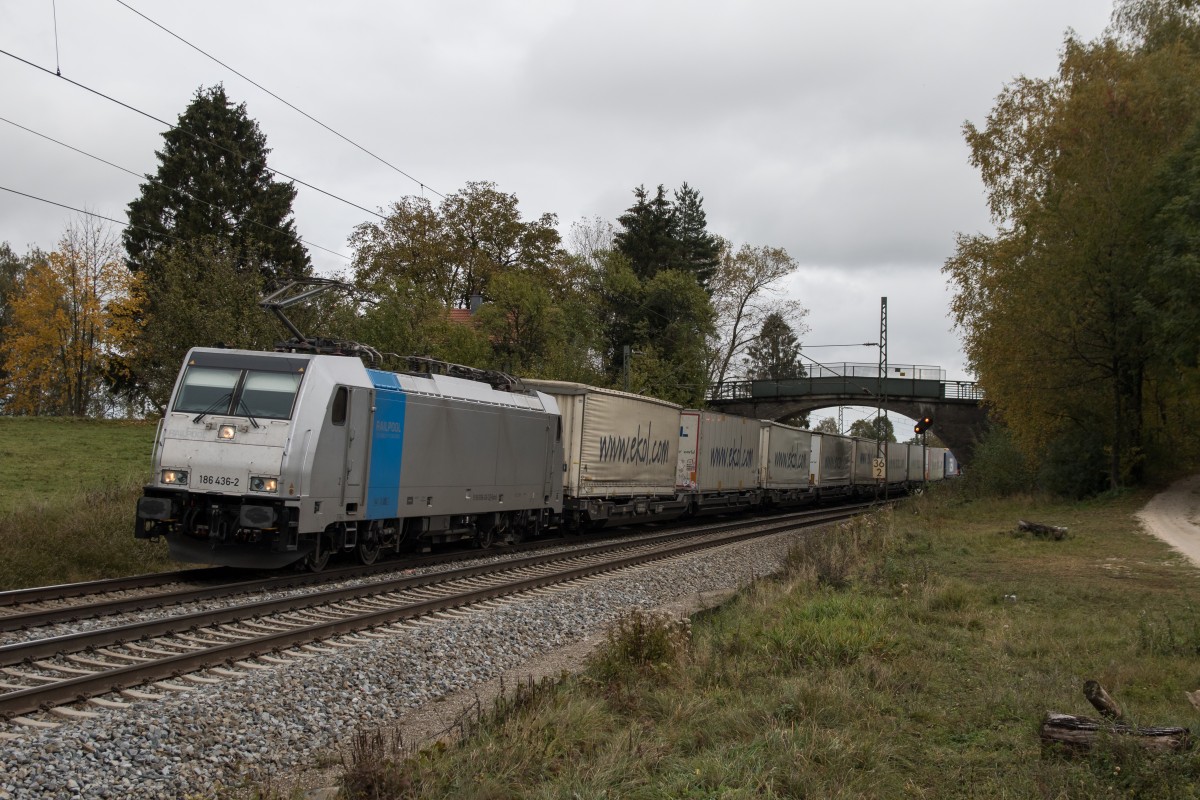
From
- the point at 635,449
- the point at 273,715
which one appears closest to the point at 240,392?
the point at 273,715

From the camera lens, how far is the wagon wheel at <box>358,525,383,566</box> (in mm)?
14586

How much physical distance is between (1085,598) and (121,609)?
11.1 metres

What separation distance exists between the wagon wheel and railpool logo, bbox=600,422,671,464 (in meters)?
7.70

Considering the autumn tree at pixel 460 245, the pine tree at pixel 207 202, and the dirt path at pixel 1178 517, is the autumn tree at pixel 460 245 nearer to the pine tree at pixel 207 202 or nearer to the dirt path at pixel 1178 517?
the pine tree at pixel 207 202

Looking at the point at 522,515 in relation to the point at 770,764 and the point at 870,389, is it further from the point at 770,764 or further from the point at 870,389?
the point at 870,389

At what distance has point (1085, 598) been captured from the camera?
11.8m

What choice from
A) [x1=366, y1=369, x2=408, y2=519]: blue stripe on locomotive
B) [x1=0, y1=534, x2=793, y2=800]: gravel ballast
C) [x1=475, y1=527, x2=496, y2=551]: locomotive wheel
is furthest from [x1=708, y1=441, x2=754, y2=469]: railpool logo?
[x1=0, y1=534, x2=793, y2=800]: gravel ballast

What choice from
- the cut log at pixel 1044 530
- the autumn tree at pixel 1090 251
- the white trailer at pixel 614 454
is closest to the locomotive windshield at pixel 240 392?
the white trailer at pixel 614 454

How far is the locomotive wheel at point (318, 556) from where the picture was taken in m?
13.5

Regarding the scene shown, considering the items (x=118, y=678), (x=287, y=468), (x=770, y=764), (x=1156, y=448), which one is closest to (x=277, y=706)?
(x=118, y=678)

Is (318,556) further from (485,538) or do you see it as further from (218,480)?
(485,538)

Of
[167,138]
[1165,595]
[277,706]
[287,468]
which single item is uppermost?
[167,138]

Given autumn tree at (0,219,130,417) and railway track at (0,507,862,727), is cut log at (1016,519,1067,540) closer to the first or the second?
railway track at (0,507,862,727)

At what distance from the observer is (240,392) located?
1283 centimetres
